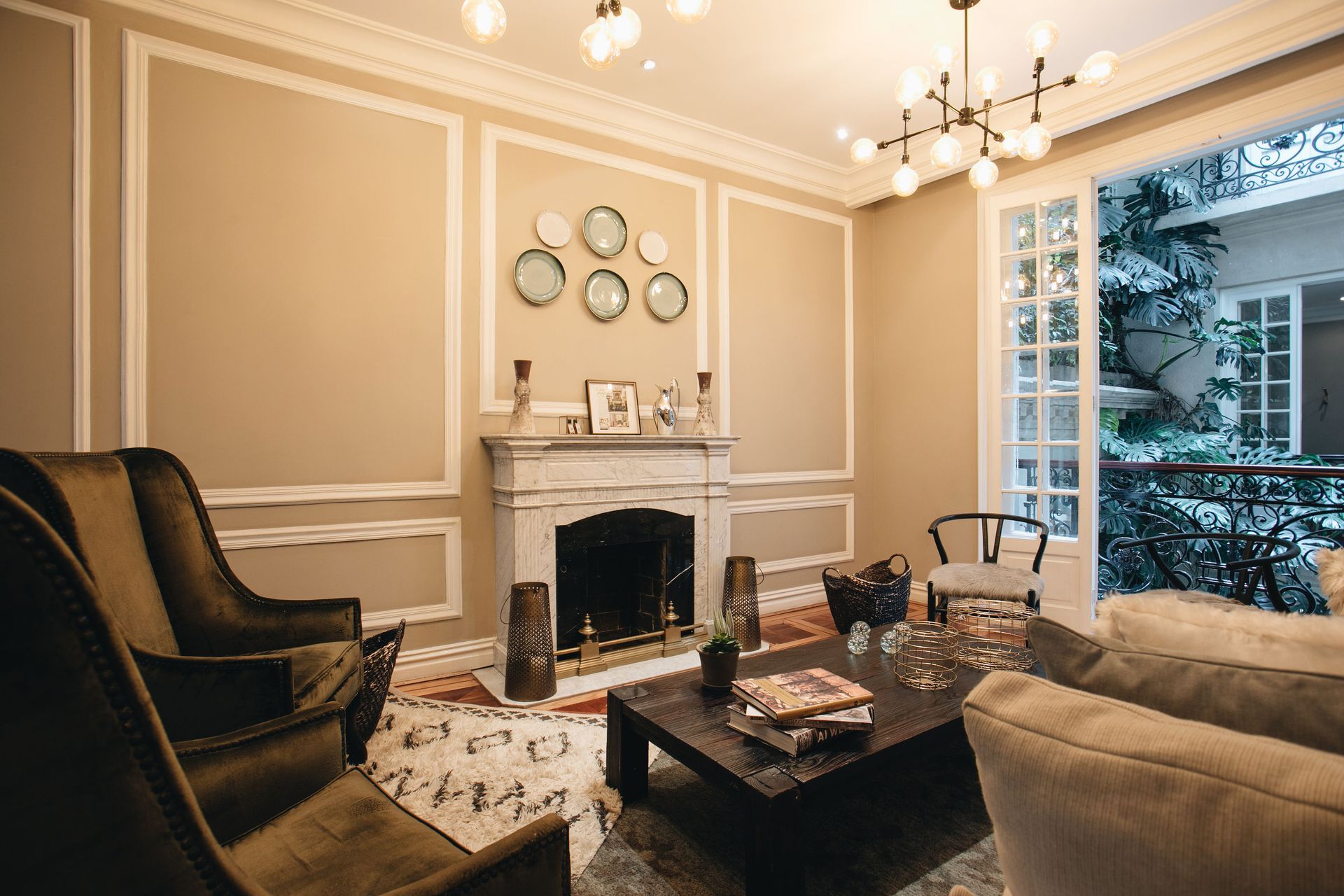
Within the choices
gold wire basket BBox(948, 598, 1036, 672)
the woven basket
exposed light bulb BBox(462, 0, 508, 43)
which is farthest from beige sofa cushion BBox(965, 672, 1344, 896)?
the woven basket

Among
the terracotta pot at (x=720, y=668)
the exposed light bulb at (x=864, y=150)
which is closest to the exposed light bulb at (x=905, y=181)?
the exposed light bulb at (x=864, y=150)

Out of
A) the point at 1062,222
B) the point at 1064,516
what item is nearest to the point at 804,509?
the point at 1064,516

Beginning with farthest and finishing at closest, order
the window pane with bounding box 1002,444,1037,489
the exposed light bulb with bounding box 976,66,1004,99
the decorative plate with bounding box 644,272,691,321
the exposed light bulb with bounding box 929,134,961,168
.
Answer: the window pane with bounding box 1002,444,1037,489 < the decorative plate with bounding box 644,272,691,321 < the exposed light bulb with bounding box 976,66,1004,99 < the exposed light bulb with bounding box 929,134,961,168

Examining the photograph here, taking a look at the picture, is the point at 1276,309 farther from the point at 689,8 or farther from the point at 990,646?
the point at 689,8

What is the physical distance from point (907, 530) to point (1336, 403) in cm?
522

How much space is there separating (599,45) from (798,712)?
1.87 metres

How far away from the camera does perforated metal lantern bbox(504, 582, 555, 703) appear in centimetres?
288

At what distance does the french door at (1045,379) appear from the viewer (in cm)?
374

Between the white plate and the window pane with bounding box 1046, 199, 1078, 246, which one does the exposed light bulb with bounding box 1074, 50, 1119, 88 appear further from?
the white plate

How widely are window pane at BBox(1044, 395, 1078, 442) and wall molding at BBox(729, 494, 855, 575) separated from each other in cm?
135

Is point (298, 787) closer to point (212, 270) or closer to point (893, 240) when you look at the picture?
point (212, 270)

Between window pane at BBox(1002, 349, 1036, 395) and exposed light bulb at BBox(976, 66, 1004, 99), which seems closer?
exposed light bulb at BBox(976, 66, 1004, 99)

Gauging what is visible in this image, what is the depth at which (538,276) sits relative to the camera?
3494 mm

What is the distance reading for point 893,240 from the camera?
4762 mm
